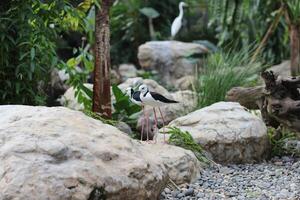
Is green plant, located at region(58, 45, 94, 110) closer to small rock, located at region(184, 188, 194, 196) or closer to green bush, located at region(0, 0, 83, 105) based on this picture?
green bush, located at region(0, 0, 83, 105)

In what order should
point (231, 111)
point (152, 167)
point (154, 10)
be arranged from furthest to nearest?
point (154, 10) < point (231, 111) < point (152, 167)

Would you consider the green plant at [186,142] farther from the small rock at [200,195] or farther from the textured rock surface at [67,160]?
the textured rock surface at [67,160]

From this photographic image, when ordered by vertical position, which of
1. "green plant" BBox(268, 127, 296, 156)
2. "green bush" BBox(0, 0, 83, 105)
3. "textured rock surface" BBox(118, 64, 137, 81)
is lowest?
"textured rock surface" BBox(118, 64, 137, 81)

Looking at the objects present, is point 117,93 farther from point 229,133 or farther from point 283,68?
point 283,68

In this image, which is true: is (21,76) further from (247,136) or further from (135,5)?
(135,5)

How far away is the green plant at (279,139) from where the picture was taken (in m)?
4.35

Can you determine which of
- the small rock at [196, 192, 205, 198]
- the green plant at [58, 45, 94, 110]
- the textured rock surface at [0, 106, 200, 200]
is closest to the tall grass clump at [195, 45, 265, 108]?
the green plant at [58, 45, 94, 110]

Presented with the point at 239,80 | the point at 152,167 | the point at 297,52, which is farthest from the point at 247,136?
the point at 297,52

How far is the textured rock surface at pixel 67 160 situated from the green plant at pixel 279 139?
5.40ft

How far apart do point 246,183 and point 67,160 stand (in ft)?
4.71

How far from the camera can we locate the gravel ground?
10.4ft

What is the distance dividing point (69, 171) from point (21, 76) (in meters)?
1.72

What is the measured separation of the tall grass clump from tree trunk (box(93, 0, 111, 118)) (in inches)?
51.1

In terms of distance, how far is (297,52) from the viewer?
24.9 feet
